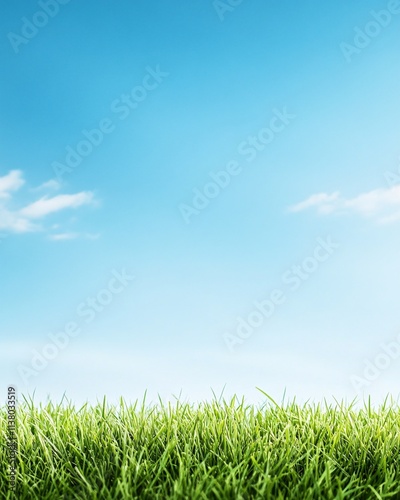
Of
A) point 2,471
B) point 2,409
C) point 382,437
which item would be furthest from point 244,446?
point 2,409

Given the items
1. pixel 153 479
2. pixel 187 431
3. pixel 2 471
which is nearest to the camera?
pixel 153 479

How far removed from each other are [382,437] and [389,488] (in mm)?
555

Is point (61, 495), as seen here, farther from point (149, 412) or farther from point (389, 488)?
point (389, 488)

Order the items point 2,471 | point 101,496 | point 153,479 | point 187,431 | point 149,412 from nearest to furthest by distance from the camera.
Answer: point 101,496 < point 153,479 < point 2,471 < point 187,431 < point 149,412

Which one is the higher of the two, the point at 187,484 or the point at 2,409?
the point at 2,409

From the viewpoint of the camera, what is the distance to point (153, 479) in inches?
114

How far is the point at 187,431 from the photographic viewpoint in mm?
3400

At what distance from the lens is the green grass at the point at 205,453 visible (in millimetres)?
2783

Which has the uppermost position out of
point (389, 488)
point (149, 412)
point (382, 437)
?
point (149, 412)

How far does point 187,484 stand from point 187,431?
590mm

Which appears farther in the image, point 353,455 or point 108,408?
point 108,408

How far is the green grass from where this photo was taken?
2.78 meters

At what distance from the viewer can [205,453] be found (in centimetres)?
317

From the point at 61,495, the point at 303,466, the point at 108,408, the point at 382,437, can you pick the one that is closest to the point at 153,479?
the point at 61,495
